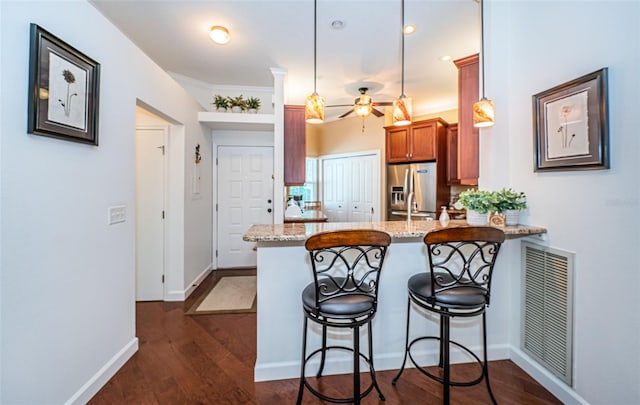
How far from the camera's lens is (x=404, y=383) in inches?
76.9

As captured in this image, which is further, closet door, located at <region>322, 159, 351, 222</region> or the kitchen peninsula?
closet door, located at <region>322, 159, 351, 222</region>

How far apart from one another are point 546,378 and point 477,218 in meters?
1.12

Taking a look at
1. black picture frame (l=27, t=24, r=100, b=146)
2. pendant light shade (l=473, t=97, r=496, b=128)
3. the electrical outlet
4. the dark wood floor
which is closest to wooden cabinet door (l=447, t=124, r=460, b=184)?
pendant light shade (l=473, t=97, r=496, b=128)

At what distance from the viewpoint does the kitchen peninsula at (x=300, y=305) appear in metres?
1.96

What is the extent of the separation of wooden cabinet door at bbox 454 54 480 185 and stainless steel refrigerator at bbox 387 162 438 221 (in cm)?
165

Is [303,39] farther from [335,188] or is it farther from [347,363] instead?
[335,188]

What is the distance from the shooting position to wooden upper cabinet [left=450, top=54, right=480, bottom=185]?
96.8 inches

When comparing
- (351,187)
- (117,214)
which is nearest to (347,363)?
(117,214)

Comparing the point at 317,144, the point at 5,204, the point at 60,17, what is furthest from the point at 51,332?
the point at 317,144

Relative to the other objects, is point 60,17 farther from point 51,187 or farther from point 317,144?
point 317,144

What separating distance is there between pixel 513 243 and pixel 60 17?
10.8 ft

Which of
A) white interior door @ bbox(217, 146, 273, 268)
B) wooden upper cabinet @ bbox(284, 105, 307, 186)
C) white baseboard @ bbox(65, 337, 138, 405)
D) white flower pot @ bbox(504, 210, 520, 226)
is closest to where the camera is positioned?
white baseboard @ bbox(65, 337, 138, 405)

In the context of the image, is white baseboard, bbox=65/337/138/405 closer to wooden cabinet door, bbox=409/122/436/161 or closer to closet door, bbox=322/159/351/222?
wooden cabinet door, bbox=409/122/436/161

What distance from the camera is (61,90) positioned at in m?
1.58
